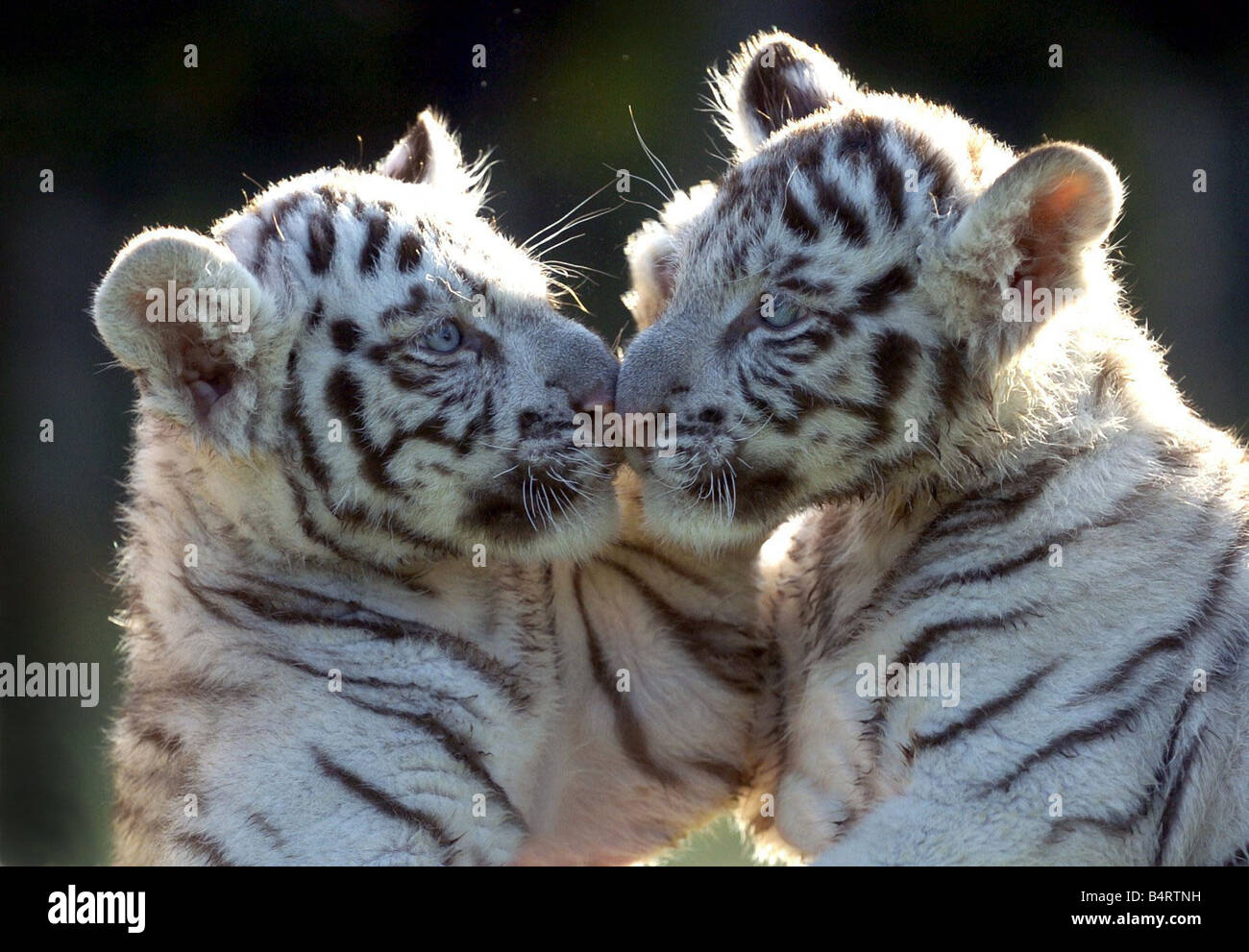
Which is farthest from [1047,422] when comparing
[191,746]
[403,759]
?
[191,746]

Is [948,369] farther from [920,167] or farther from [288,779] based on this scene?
[288,779]

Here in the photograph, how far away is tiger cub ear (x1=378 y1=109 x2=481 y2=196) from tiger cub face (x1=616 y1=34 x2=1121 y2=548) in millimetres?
696

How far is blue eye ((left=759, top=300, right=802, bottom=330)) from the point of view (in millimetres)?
2299

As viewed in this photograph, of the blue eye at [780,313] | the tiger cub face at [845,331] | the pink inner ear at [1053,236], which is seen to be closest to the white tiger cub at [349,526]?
the tiger cub face at [845,331]

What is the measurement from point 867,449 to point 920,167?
0.48 metres

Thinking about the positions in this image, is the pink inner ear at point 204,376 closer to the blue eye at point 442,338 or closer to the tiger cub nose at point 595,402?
the blue eye at point 442,338

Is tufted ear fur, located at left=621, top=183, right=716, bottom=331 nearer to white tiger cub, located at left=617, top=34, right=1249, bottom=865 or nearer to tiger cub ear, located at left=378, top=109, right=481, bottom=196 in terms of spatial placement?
white tiger cub, located at left=617, top=34, right=1249, bottom=865

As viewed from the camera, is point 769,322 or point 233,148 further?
point 233,148

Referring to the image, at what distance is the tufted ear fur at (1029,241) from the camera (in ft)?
6.84

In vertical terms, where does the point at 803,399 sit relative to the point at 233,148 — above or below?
below

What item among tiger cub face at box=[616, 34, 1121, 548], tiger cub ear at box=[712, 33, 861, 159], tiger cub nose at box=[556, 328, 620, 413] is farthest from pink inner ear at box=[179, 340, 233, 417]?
tiger cub ear at box=[712, 33, 861, 159]

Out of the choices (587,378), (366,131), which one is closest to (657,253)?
(587,378)

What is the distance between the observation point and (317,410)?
91.8 inches
